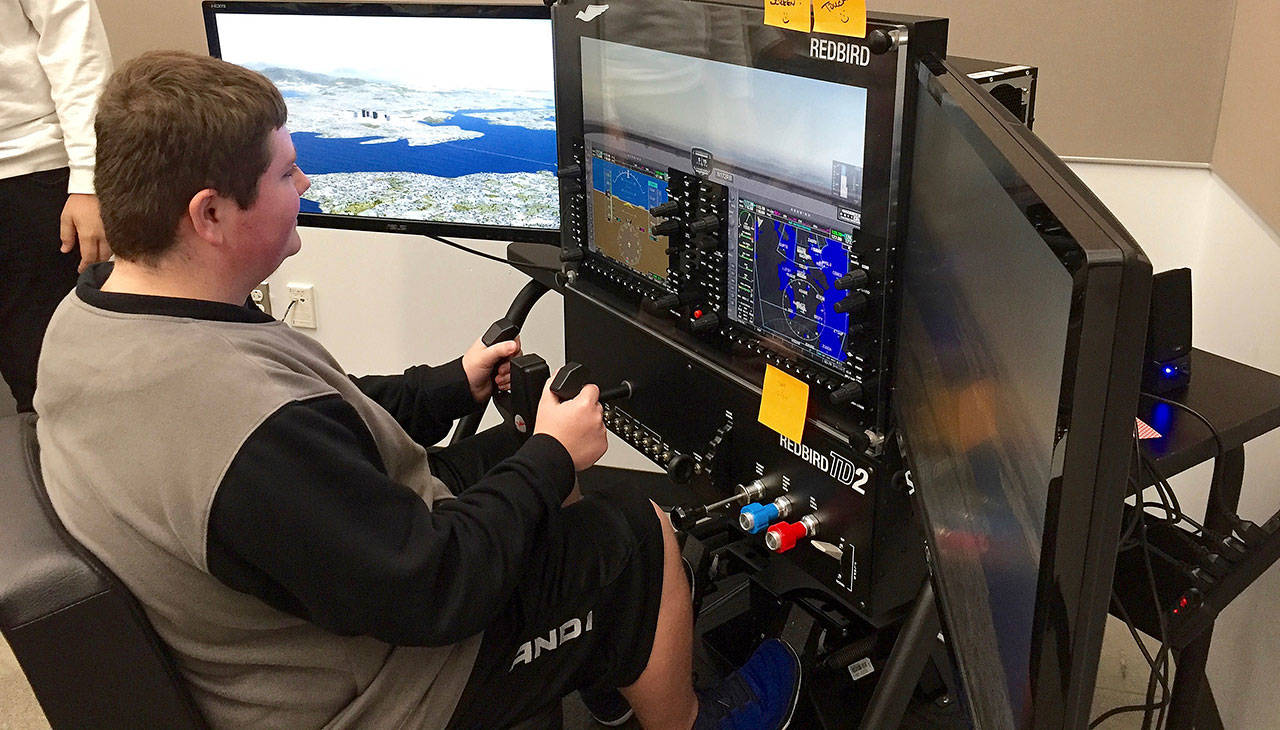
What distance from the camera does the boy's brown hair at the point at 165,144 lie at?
1063mm

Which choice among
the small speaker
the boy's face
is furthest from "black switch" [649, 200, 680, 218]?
the small speaker

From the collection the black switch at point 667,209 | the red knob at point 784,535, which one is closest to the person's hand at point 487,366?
the black switch at point 667,209

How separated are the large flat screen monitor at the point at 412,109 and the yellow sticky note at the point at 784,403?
26.3 inches

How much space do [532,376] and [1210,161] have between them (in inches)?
53.2

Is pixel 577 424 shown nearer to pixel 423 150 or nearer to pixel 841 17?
pixel 841 17

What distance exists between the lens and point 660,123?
1369 millimetres

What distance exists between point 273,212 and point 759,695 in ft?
3.22

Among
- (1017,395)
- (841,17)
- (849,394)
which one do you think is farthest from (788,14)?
(1017,395)

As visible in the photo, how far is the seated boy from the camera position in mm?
1004

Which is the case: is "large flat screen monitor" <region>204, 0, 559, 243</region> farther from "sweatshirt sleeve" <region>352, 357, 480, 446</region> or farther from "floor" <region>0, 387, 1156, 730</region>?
"floor" <region>0, 387, 1156, 730</region>

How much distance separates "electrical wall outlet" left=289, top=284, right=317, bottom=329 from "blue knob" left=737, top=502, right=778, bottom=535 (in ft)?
5.83

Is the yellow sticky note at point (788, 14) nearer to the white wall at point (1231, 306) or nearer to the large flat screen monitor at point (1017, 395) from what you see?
the large flat screen monitor at point (1017, 395)

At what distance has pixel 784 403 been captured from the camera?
1275mm

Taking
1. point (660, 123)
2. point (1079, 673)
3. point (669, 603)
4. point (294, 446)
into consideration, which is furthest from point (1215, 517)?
point (294, 446)
